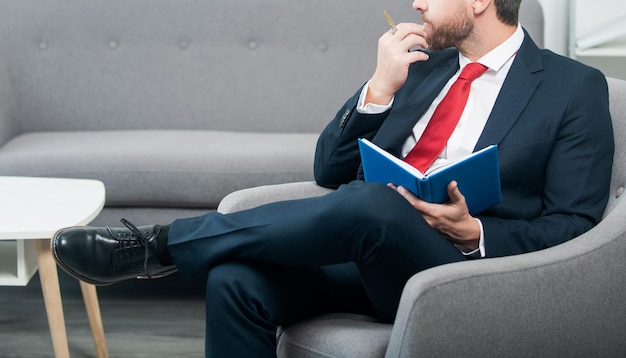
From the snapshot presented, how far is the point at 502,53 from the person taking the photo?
1905 millimetres

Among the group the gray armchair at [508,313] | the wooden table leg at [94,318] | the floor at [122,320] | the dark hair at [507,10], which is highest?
the dark hair at [507,10]

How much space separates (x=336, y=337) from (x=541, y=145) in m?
0.58

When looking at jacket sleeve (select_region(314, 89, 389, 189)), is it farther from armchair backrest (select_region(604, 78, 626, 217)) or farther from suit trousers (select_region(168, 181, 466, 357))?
armchair backrest (select_region(604, 78, 626, 217))

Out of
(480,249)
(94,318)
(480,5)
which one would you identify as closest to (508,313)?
(480,249)

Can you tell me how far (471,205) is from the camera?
1656 mm

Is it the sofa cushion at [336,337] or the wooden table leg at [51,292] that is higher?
A: the sofa cushion at [336,337]

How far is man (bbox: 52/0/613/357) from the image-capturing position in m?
1.56

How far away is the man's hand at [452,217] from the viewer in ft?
5.24

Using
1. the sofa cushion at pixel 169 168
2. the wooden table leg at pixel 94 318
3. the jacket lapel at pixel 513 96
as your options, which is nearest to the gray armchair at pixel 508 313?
the jacket lapel at pixel 513 96

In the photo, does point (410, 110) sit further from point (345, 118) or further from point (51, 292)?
point (51, 292)

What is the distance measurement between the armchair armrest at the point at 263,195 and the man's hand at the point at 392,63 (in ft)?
0.80

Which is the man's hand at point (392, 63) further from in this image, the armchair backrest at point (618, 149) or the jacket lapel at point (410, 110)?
the armchair backrest at point (618, 149)

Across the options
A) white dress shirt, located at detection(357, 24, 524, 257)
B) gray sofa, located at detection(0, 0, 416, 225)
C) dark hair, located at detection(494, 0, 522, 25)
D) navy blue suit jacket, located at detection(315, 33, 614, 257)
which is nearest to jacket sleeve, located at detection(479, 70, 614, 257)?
navy blue suit jacket, located at detection(315, 33, 614, 257)

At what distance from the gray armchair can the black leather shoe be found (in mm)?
304
